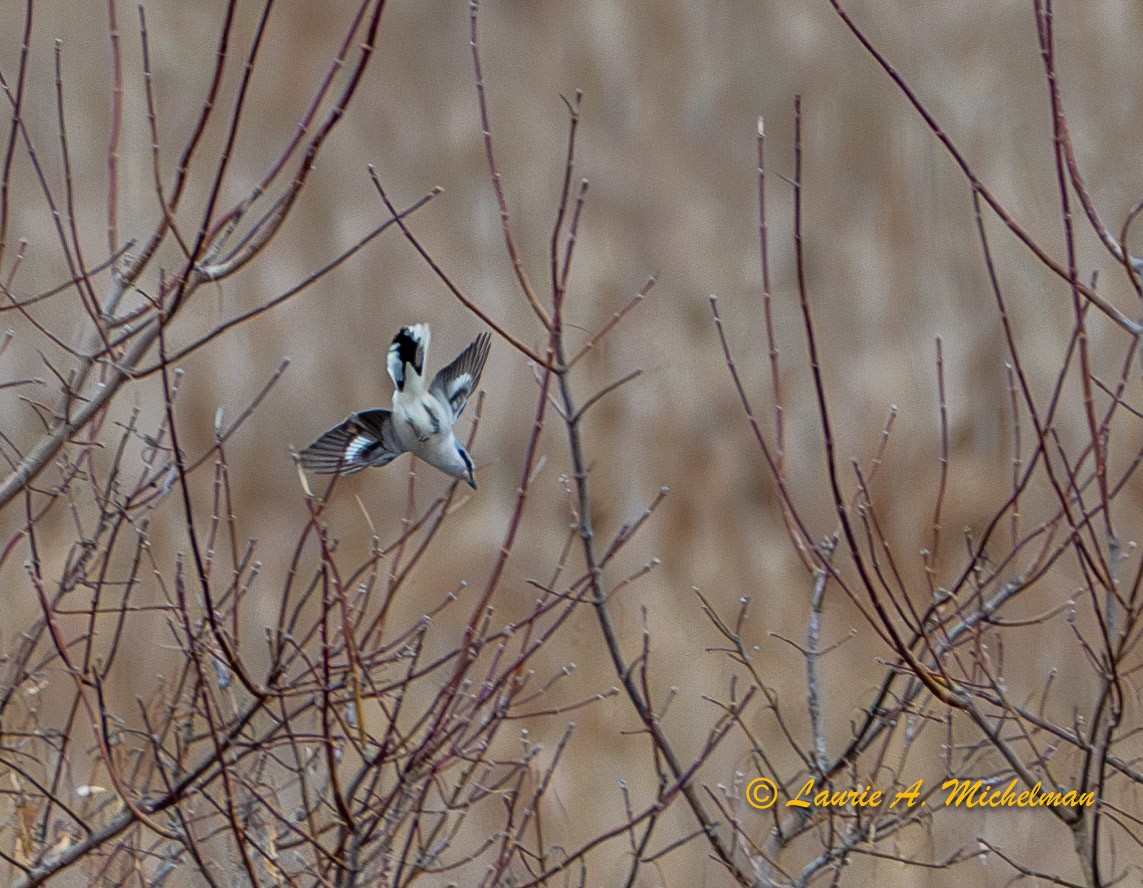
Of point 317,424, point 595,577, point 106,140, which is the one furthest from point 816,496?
point 106,140

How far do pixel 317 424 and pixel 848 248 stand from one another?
56.5 inches

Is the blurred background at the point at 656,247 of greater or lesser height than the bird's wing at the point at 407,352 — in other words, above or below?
above

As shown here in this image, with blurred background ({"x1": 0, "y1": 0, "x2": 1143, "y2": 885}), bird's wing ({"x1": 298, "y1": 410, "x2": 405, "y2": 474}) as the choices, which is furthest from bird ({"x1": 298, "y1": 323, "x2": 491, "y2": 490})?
blurred background ({"x1": 0, "y1": 0, "x2": 1143, "y2": 885})

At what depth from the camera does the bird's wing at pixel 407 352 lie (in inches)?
67.6

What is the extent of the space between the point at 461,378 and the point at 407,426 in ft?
0.78

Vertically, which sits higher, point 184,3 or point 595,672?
point 184,3

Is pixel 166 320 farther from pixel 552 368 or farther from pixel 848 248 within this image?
pixel 848 248

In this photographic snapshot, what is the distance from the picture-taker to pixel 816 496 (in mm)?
3154

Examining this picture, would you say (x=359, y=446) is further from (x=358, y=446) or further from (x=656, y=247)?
(x=656, y=247)

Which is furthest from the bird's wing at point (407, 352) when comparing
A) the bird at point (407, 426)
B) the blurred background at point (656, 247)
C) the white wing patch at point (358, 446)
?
the blurred background at point (656, 247)

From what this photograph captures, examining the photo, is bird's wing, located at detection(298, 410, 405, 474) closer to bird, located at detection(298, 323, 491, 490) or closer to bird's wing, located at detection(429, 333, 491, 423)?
bird, located at detection(298, 323, 491, 490)

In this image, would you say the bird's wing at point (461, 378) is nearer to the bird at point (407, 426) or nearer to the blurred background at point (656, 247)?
the bird at point (407, 426)

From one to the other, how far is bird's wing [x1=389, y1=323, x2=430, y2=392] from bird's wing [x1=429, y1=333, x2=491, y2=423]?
0.21 metres

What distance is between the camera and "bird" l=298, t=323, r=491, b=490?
5.67 feet
